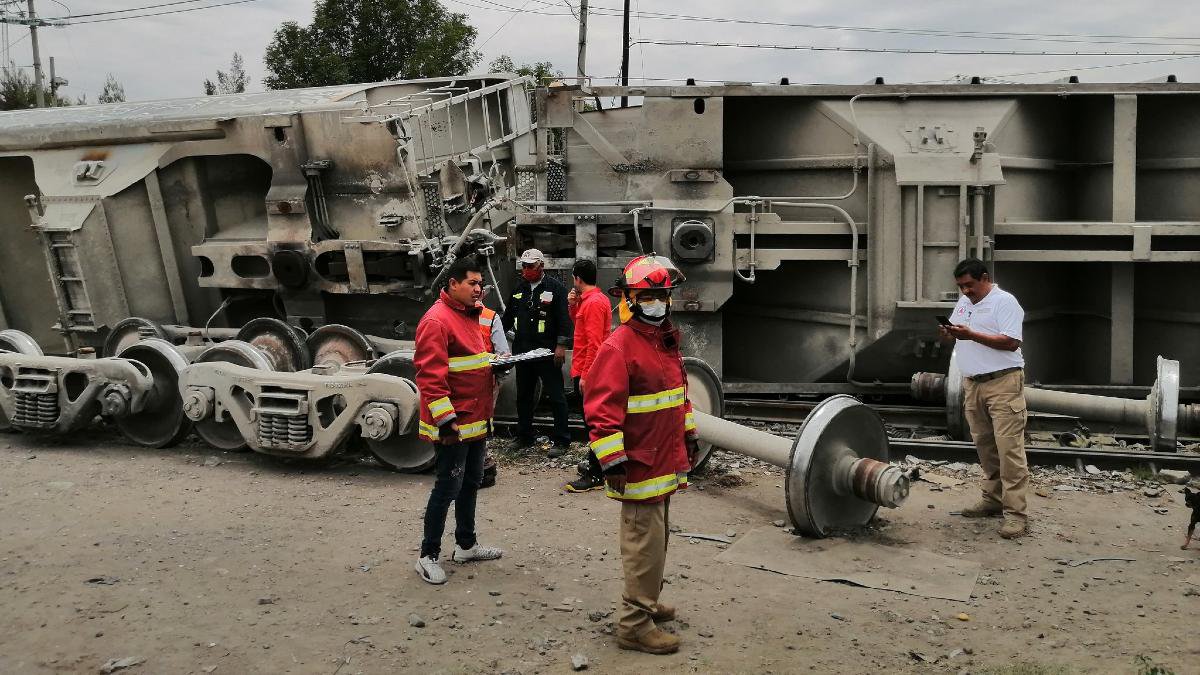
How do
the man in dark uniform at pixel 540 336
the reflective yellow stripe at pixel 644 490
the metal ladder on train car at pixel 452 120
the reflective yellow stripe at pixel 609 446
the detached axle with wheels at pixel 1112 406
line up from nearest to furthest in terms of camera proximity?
the reflective yellow stripe at pixel 609 446 → the reflective yellow stripe at pixel 644 490 → the detached axle with wheels at pixel 1112 406 → the man in dark uniform at pixel 540 336 → the metal ladder on train car at pixel 452 120

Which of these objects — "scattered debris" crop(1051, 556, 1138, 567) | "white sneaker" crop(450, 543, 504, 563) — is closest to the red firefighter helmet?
"white sneaker" crop(450, 543, 504, 563)

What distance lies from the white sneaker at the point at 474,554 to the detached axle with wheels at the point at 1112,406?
135 inches

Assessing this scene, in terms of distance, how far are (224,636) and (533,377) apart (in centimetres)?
352

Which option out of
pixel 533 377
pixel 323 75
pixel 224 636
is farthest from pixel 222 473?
pixel 323 75

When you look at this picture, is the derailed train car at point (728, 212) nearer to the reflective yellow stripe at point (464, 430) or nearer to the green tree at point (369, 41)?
the reflective yellow stripe at point (464, 430)

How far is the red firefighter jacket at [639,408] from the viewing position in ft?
13.0

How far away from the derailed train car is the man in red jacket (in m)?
3.16

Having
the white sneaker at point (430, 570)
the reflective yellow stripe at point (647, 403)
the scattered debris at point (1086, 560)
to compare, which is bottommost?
the scattered debris at point (1086, 560)

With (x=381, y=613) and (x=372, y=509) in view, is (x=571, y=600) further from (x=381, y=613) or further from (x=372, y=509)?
(x=372, y=509)

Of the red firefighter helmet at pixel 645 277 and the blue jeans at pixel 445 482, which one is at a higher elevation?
the red firefighter helmet at pixel 645 277

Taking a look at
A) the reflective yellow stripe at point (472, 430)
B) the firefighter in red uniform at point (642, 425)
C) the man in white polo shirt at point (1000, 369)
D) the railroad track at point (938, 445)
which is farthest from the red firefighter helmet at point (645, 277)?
the railroad track at point (938, 445)

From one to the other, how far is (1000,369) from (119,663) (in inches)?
173

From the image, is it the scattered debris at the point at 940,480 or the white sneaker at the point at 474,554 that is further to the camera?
the scattered debris at the point at 940,480

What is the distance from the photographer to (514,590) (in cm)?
486
